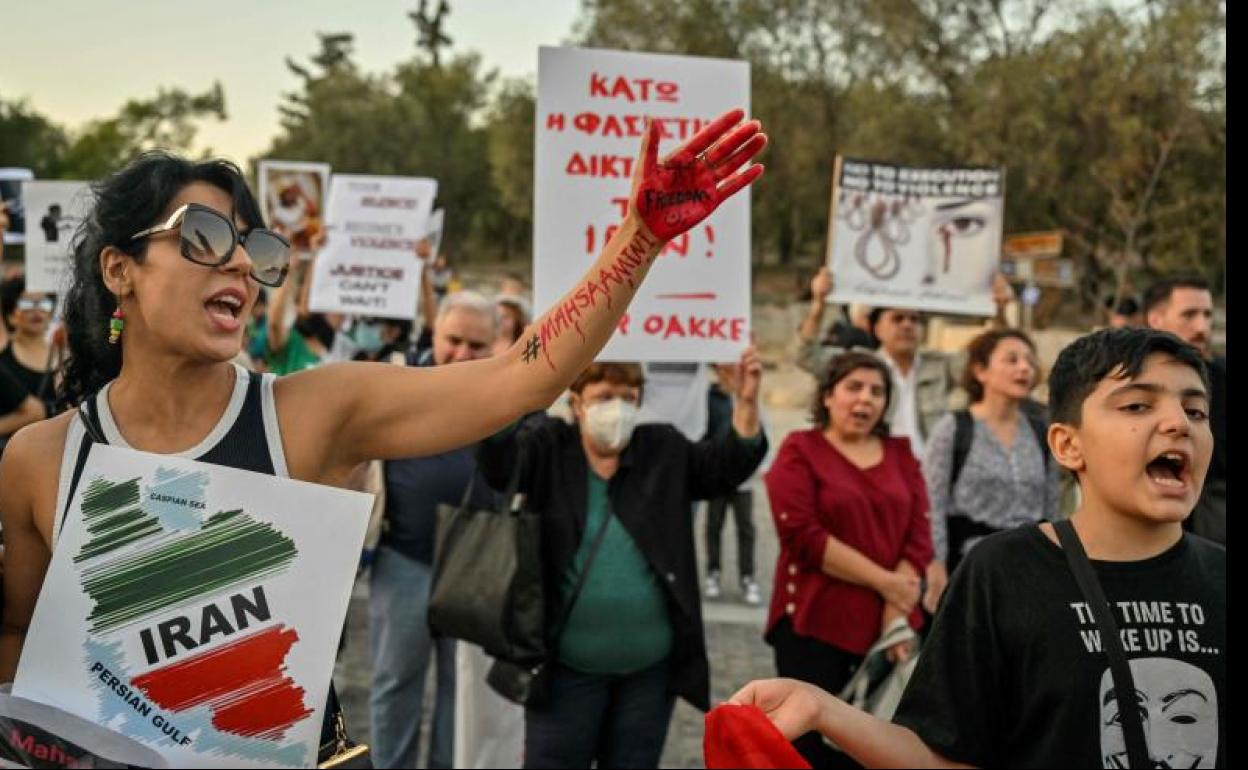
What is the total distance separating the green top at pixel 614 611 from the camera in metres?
4.42

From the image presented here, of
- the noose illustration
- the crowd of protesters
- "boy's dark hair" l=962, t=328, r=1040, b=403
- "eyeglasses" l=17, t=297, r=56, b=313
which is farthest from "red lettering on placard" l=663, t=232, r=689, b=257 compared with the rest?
"eyeglasses" l=17, t=297, r=56, b=313

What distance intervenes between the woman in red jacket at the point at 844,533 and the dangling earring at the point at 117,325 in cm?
310

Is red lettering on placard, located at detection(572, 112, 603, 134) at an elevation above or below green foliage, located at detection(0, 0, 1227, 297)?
below

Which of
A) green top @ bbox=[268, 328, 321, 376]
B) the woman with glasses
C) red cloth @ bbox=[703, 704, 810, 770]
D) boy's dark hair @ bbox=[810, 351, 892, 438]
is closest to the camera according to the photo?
red cloth @ bbox=[703, 704, 810, 770]

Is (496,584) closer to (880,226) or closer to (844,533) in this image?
(844,533)

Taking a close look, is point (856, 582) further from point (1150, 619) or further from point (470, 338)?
point (1150, 619)

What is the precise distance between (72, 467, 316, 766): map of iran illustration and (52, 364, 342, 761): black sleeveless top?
0.44 ft

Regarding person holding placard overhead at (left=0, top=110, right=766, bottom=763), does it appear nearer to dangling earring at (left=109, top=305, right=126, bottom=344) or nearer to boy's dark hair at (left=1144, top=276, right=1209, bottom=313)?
dangling earring at (left=109, top=305, right=126, bottom=344)

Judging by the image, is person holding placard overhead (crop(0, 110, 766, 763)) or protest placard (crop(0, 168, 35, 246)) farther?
protest placard (crop(0, 168, 35, 246))

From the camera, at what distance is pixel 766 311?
37.1 metres

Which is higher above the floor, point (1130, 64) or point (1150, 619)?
point (1130, 64)

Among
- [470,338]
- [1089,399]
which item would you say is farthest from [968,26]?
[1089,399]

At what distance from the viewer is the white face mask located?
14.8 ft

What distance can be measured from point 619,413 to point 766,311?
3289 centimetres
